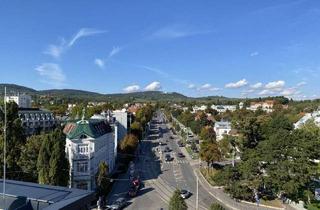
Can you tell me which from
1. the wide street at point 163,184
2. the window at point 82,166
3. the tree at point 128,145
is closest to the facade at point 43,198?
→ the wide street at point 163,184

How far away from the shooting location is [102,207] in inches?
1547

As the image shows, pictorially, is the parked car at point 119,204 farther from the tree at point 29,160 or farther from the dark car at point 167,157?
the dark car at point 167,157

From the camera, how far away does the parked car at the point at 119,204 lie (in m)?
39.1

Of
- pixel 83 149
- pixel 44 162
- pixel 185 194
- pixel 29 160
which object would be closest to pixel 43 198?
pixel 44 162

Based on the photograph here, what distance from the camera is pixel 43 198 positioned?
1373cm

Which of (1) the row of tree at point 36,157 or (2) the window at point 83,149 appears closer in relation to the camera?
(1) the row of tree at point 36,157

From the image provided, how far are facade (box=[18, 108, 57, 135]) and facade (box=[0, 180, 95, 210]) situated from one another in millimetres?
67092

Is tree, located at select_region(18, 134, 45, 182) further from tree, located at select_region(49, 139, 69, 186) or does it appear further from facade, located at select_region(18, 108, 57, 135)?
facade, located at select_region(18, 108, 57, 135)

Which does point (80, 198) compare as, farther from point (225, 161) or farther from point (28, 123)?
point (28, 123)

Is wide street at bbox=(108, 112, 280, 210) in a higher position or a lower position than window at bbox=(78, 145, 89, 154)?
lower

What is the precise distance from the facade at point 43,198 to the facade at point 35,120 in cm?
6709

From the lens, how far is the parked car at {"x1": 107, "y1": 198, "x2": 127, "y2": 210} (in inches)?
1540

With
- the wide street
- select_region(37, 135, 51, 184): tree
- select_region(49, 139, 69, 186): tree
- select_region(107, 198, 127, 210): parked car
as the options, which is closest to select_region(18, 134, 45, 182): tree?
select_region(37, 135, 51, 184): tree

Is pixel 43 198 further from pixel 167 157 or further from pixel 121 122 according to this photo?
pixel 121 122
